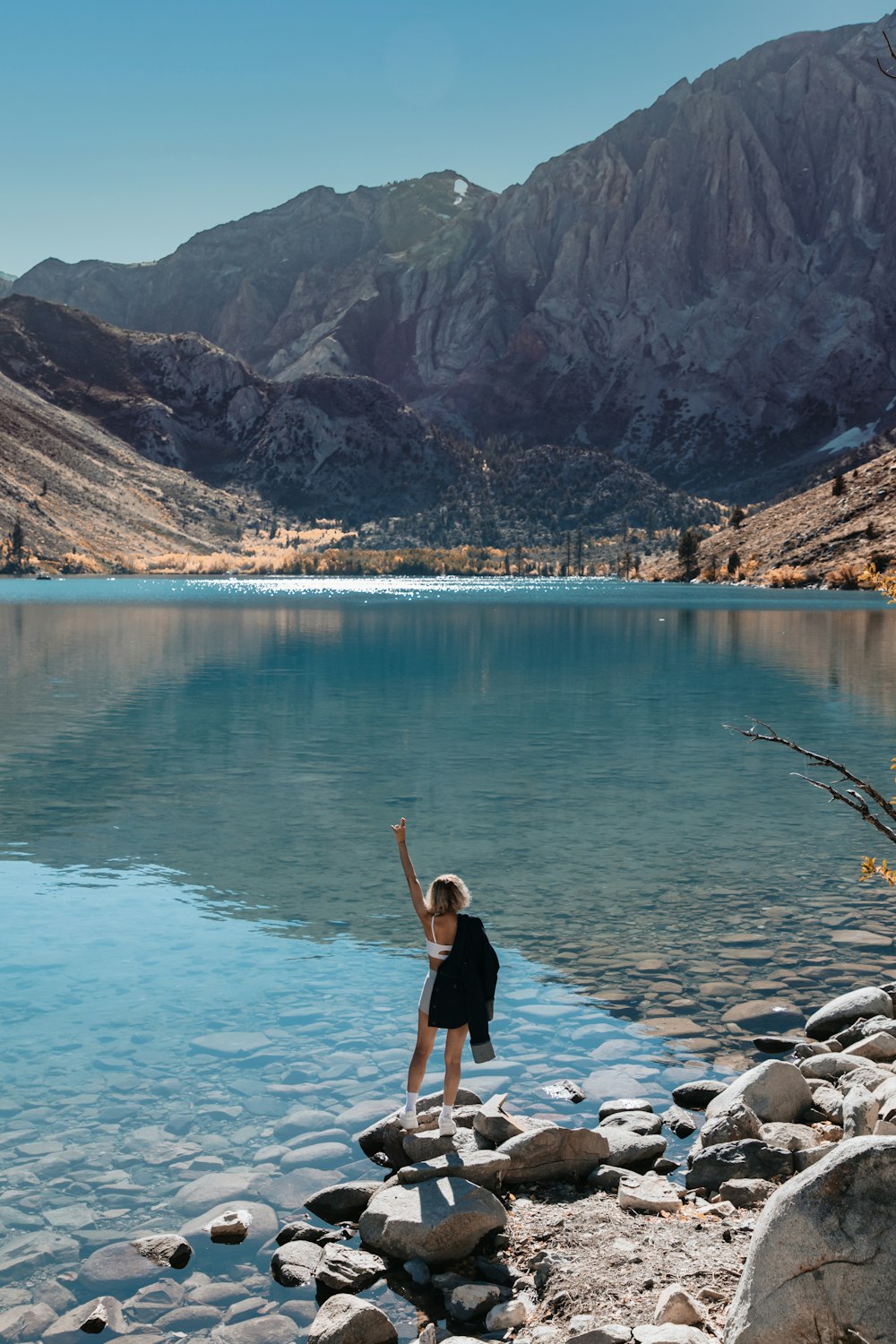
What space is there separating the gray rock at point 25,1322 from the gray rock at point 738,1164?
16.0 ft

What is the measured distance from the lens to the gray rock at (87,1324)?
315 inches

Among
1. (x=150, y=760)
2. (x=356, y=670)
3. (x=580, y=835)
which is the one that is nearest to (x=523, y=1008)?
(x=580, y=835)

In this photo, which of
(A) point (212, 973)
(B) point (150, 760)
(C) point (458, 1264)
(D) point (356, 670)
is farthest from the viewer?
(D) point (356, 670)

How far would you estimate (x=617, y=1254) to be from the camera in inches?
325

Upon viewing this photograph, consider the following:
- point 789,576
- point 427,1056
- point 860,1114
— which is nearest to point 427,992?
point 427,1056

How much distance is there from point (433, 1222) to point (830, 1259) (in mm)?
3275

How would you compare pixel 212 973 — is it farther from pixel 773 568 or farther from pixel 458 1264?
pixel 773 568

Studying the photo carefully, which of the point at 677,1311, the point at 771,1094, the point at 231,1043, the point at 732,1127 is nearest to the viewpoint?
the point at 677,1311

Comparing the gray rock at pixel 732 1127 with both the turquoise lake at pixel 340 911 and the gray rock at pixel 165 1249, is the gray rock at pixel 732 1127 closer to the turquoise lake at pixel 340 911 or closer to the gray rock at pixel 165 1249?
the turquoise lake at pixel 340 911

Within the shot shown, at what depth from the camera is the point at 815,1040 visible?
13234 millimetres

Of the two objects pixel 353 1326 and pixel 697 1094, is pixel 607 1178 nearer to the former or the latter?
pixel 697 1094

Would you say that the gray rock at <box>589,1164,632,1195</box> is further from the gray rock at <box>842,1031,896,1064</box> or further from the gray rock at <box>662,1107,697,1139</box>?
the gray rock at <box>842,1031,896,1064</box>

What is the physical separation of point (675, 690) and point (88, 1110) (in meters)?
41.7

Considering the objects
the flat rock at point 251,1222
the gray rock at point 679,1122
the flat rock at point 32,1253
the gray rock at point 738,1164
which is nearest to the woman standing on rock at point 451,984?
the flat rock at point 251,1222
